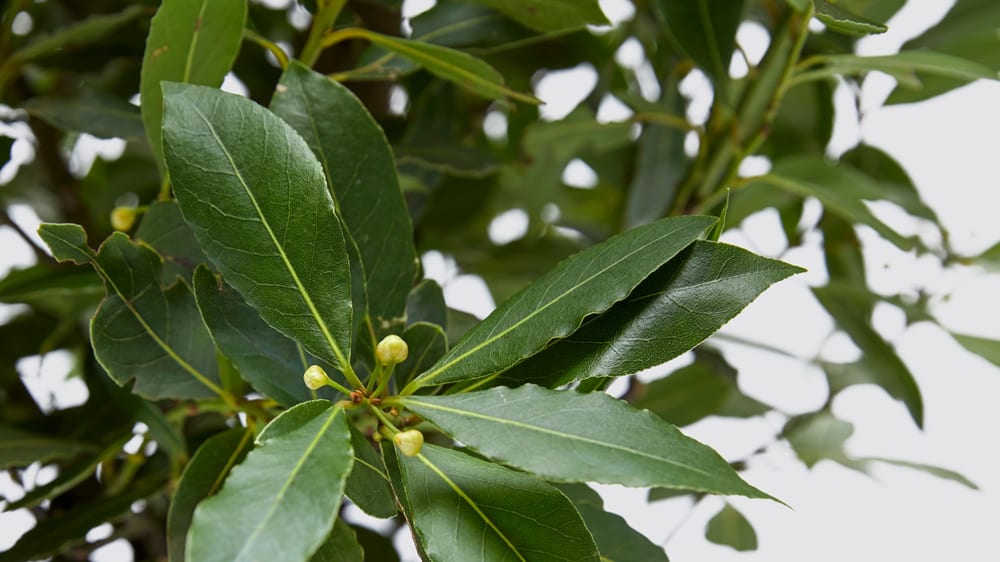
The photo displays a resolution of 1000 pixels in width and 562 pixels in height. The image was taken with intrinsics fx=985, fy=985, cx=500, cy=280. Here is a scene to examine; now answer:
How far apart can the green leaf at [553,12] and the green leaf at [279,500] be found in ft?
1.00

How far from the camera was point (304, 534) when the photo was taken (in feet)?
1.04

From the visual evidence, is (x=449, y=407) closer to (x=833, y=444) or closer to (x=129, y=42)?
(x=129, y=42)

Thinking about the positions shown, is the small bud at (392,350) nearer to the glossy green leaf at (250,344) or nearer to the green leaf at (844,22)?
the glossy green leaf at (250,344)

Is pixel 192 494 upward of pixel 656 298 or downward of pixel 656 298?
downward

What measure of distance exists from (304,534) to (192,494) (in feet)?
0.64

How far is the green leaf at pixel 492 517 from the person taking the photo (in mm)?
406

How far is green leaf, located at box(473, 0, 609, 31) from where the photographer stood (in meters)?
0.57

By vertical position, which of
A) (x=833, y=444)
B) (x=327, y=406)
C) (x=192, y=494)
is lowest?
(x=833, y=444)

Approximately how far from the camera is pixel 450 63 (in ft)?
1.81

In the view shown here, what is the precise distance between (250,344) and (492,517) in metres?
Result: 0.15

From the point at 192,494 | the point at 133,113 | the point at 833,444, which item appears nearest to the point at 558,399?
the point at 192,494

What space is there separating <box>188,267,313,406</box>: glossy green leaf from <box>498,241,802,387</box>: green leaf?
0.13 meters

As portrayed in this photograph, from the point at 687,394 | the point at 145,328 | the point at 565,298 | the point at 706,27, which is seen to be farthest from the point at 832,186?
the point at 145,328

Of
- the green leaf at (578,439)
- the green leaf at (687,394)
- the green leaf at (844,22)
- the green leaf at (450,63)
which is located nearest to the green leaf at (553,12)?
the green leaf at (450,63)
